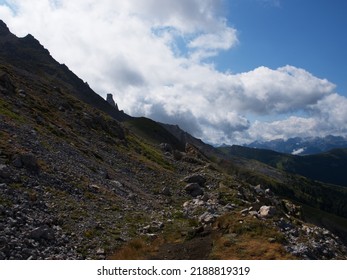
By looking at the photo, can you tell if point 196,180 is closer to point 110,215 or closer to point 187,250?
point 110,215

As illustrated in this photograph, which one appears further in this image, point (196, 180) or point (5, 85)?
point (5, 85)

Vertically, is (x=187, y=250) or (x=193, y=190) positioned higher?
(x=193, y=190)

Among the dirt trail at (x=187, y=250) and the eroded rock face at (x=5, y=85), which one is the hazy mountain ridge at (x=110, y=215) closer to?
the dirt trail at (x=187, y=250)

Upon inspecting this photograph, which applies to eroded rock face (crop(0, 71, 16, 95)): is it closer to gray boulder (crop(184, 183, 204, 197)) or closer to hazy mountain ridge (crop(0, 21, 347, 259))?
hazy mountain ridge (crop(0, 21, 347, 259))

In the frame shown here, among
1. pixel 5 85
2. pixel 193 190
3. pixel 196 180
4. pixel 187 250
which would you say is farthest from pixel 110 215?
pixel 5 85

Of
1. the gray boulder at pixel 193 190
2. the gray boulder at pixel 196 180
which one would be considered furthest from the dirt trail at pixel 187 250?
the gray boulder at pixel 196 180

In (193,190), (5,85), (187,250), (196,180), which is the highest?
(5,85)

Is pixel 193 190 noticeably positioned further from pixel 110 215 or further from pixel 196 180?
pixel 110 215

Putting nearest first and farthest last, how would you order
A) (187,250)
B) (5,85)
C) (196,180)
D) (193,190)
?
1. (187,250)
2. (193,190)
3. (196,180)
4. (5,85)

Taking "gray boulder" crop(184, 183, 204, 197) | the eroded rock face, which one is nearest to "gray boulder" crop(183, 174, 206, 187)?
"gray boulder" crop(184, 183, 204, 197)

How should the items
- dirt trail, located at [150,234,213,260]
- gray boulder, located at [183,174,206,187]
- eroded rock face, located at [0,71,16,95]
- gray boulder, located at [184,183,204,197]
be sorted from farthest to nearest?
eroded rock face, located at [0,71,16,95] → gray boulder, located at [183,174,206,187] → gray boulder, located at [184,183,204,197] → dirt trail, located at [150,234,213,260]

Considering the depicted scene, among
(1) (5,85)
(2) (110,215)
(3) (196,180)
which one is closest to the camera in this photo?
(2) (110,215)
